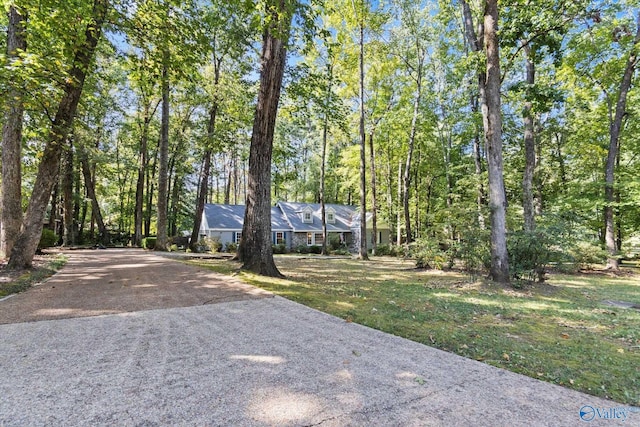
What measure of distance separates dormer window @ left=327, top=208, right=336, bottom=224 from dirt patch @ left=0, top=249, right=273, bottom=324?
23719 millimetres

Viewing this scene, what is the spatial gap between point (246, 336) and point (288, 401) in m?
1.47

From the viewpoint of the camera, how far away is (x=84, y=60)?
7617 millimetres

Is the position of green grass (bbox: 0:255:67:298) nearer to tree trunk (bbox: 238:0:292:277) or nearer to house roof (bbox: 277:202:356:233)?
tree trunk (bbox: 238:0:292:277)

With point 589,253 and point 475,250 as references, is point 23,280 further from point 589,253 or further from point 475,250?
point 589,253

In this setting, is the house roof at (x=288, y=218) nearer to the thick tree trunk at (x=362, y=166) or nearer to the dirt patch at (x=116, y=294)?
the thick tree trunk at (x=362, y=166)

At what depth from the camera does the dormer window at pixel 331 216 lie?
31500 millimetres

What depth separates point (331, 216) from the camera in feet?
104

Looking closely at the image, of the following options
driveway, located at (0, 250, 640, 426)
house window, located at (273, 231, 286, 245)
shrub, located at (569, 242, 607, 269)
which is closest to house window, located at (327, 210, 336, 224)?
house window, located at (273, 231, 286, 245)

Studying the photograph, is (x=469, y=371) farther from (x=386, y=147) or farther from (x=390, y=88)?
(x=386, y=147)

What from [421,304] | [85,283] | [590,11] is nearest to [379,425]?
[421,304]

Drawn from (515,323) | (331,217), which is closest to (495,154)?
(515,323)

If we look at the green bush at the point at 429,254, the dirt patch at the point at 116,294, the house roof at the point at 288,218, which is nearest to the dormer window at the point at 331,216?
the house roof at the point at 288,218

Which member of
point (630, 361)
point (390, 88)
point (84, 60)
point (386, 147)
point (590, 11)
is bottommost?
point (630, 361)

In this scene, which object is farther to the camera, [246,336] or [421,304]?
[421,304]
